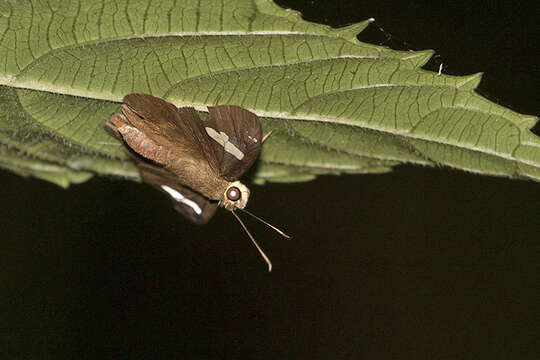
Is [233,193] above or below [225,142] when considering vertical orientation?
below

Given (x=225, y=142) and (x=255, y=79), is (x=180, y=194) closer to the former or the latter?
(x=225, y=142)

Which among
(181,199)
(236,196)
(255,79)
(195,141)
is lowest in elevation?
(181,199)

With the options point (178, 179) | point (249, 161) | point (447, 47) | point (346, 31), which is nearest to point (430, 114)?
point (346, 31)

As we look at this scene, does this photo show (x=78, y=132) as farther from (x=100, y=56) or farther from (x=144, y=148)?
(x=100, y=56)

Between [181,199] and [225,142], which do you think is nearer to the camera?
[225,142]

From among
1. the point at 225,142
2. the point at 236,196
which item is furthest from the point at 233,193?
the point at 225,142

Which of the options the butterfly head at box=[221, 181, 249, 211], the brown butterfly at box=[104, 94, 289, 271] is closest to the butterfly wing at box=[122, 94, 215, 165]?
the brown butterfly at box=[104, 94, 289, 271]

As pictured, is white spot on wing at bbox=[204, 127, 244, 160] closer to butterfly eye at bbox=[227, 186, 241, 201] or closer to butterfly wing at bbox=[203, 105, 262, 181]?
butterfly wing at bbox=[203, 105, 262, 181]
